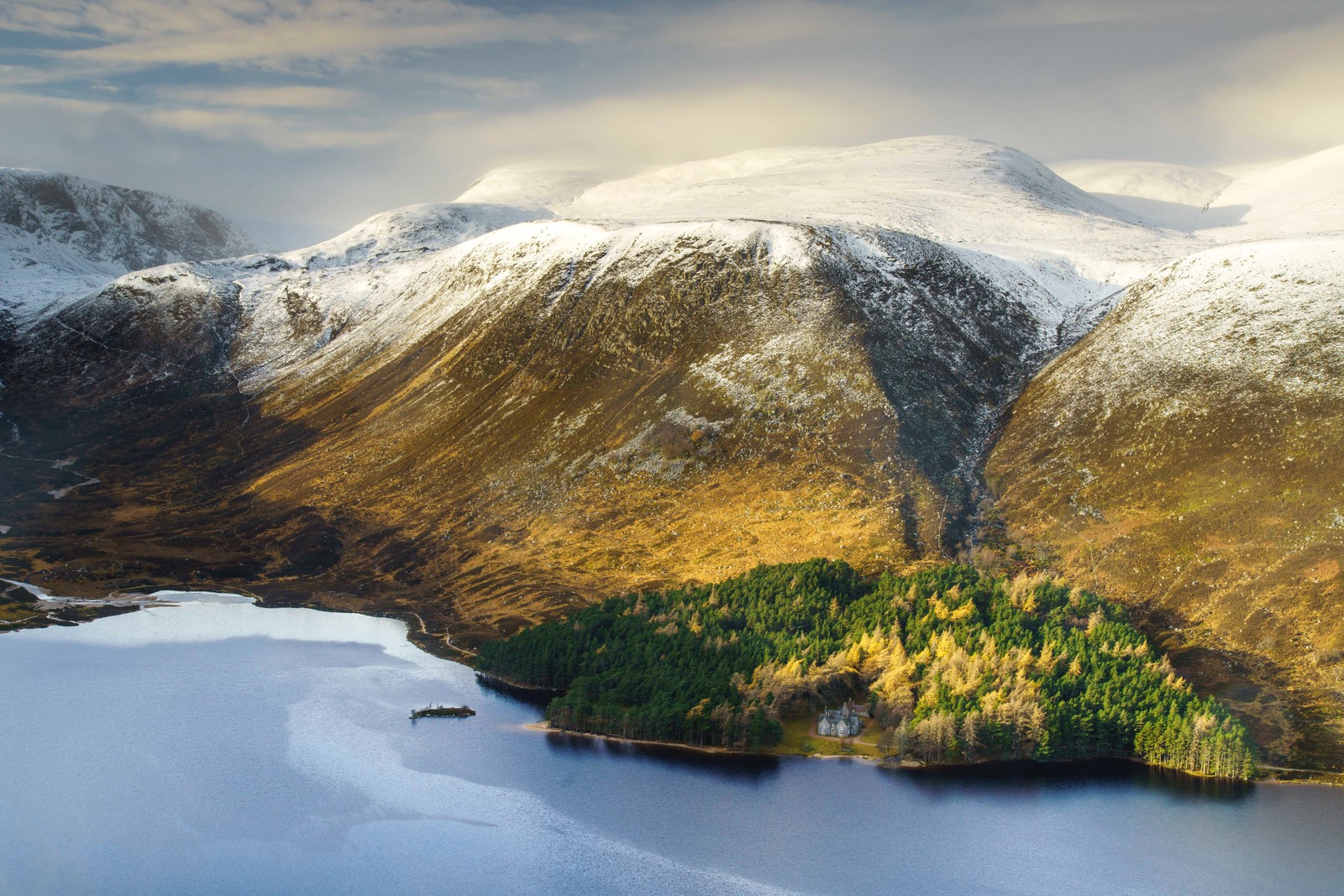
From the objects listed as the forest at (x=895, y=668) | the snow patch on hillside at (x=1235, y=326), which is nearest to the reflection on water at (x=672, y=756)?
the forest at (x=895, y=668)

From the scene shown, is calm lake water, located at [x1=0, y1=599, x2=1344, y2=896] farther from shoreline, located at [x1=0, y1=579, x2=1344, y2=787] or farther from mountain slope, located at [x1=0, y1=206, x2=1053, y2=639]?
mountain slope, located at [x1=0, y1=206, x2=1053, y2=639]

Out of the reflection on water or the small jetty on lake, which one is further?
the small jetty on lake

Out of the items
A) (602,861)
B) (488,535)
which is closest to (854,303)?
(488,535)

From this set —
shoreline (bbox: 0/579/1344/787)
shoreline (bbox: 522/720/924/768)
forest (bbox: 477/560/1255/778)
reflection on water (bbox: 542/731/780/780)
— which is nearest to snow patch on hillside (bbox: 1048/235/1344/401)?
forest (bbox: 477/560/1255/778)

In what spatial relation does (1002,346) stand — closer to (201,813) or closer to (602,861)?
(602,861)

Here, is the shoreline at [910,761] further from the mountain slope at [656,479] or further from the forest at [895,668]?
the mountain slope at [656,479]

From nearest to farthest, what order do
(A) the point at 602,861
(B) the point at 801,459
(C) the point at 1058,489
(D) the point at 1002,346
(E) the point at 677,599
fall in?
(A) the point at 602,861, (E) the point at 677,599, (C) the point at 1058,489, (B) the point at 801,459, (D) the point at 1002,346
